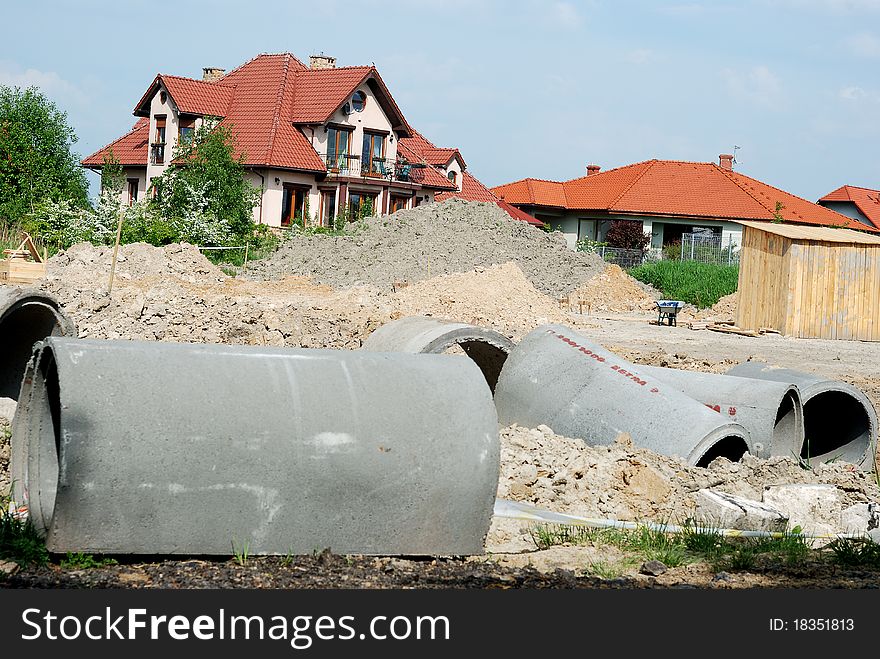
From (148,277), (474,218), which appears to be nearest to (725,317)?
(474,218)

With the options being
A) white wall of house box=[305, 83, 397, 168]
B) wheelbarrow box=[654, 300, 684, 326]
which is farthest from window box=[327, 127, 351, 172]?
wheelbarrow box=[654, 300, 684, 326]

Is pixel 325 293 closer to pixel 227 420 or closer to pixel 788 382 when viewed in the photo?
pixel 788 382

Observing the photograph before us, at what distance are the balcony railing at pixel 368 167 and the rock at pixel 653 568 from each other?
37.6 m

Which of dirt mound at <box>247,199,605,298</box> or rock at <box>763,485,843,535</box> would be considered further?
dirt mound at <box>247,199,605,298</box>

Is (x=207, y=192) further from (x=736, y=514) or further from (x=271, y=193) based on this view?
(x=736, y=514)

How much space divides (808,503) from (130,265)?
59.3 ft

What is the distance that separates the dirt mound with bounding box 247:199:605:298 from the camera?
28.5 meters

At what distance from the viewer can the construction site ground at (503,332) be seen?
5117 mm

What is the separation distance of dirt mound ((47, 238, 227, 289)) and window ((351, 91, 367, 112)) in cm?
1905

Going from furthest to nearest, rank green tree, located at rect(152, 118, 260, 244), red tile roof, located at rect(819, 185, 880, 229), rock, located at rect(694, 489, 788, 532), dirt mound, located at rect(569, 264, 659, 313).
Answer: red tile roof, located at rect(819, 185, 880, 229) < green tree, located at rect(152, 118, 260, 244) < dirt mound, located at rect(569, 264, 659, 313) < rock, located at rect(694, 489, 788, 532)

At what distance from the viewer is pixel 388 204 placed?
43.9 metres

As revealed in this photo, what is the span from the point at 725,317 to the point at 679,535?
22049 mm

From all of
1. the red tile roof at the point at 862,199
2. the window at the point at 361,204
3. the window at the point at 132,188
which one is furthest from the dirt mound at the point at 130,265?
the red tile roof at the point at 862,199

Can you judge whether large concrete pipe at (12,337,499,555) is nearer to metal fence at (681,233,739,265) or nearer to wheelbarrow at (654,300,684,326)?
wheelbarrow at (654,300,684,326)
